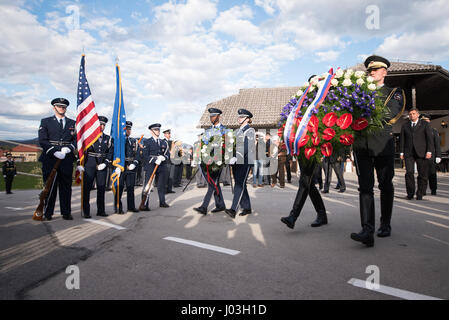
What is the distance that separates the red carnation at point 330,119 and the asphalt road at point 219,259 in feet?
5.08

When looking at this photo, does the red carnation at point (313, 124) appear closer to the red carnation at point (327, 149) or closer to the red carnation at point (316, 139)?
the red carnation at point (316, 139)

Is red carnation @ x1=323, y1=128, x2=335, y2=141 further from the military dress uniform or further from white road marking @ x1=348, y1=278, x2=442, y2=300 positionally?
the military dress uniform

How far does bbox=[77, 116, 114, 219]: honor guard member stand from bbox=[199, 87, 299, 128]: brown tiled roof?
19.0m

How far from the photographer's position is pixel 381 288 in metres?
2.78

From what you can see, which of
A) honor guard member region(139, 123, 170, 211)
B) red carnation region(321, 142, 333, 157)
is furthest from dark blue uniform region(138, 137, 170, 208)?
red carnation region(321, 142, 333, 157)

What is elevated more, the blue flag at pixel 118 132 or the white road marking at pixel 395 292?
the blue flag at pixel 118 132

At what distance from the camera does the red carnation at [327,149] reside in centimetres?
428

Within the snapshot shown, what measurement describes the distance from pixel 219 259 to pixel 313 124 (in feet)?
7.02

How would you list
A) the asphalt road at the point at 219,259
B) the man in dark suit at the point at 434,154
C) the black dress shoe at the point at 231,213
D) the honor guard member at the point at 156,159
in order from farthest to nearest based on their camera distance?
the man in dark suit at the point at 434,154
the honor guard member at the point at 156,159
the black dress shoe at the point at 231,213
the asphalt road at the point at 219,259

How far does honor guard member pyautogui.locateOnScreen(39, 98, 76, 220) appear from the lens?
19.9 feet

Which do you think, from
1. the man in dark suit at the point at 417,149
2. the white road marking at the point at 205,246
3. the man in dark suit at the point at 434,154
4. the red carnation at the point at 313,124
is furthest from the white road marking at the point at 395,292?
the man in dark suit at the point at 434,154

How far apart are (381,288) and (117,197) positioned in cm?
563

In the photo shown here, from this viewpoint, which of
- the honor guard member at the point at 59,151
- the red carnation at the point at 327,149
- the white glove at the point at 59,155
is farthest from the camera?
the honor guard member at the point at 59,151
